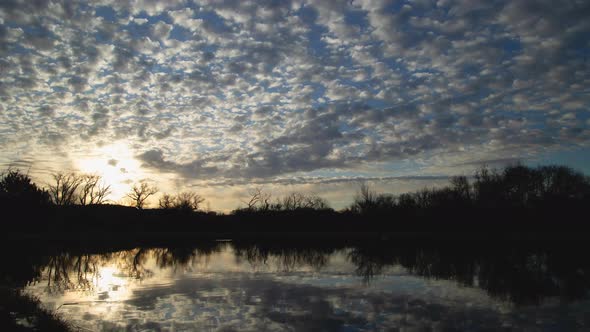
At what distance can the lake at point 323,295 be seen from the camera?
11045mm

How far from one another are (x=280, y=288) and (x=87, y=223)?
63.9m

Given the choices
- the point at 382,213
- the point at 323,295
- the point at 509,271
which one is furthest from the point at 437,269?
the point at 382,213

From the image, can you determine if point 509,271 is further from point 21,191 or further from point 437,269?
point 21,191

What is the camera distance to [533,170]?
74938mm

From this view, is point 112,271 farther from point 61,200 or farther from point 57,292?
point 61,200

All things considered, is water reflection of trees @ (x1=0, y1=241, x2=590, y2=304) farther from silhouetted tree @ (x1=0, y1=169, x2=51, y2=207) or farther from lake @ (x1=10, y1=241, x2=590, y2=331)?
silhouetted tree @ (x1=0, y1=169, x2=51, y2=207)

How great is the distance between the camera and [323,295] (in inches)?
587

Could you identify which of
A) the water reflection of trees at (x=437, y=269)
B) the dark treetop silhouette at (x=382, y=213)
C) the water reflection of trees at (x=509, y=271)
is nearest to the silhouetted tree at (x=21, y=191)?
the dark treetop silhouette at (x=382, y=213)

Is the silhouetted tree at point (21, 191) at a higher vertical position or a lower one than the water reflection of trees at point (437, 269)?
→ higher

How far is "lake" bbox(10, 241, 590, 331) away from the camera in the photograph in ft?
36.2

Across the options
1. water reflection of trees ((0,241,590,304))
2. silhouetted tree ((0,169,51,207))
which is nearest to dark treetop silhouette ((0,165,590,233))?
silhouetted tree ((0,169,51,207))

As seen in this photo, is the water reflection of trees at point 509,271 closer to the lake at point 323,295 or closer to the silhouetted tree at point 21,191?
the lake at point 323,295

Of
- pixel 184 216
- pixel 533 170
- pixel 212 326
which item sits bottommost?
pixel 212 326

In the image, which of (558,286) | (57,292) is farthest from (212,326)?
Result: (558,286)
